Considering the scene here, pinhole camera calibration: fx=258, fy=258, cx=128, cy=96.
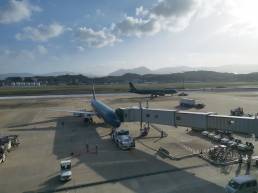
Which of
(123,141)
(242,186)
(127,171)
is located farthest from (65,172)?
(242,186)

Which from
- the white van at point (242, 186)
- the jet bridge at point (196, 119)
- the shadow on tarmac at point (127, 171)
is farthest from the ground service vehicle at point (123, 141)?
the white van at point (242, 186)

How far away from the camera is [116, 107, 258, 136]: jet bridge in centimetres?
3472

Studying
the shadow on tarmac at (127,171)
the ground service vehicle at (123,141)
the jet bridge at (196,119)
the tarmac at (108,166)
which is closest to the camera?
the shadow on tarmac at (127,171)

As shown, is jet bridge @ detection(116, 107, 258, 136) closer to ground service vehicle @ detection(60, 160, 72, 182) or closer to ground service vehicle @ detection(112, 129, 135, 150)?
ground service vehicle @ detection(112, 129, 135, 150)

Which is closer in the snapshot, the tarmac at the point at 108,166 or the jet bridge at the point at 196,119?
the tarmac at the point at 108,166

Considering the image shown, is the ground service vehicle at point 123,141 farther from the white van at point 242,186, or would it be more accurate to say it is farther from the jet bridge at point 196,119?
the white van at point 242,186

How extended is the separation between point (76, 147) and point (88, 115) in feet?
65.6

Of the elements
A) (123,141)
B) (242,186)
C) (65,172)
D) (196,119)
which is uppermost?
(196,119)

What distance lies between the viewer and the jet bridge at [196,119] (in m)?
34.7

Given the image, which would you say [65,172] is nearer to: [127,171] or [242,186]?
[127,171]

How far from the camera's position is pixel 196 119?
4016 centimetres

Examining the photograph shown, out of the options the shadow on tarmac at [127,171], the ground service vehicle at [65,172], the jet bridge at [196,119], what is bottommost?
the shadow on tarmac at [127,171]

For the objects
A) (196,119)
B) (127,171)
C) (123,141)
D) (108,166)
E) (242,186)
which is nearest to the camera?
(242,186)

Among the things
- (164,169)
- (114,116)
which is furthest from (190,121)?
(114,116)
